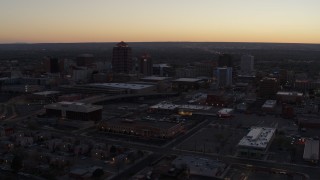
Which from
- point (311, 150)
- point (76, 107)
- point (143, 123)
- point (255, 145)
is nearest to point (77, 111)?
point (76, 107)

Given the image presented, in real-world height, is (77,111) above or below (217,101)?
above

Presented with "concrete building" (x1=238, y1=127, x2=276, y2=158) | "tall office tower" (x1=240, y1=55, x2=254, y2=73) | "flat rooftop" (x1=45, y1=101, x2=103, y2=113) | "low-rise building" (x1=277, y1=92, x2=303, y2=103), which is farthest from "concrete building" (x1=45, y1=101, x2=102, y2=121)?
"tall office tower" (x1=240, y1=55, x2=254, y2=73)

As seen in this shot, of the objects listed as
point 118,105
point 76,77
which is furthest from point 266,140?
point 76,77

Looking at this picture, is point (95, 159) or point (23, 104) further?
point (23, 104)

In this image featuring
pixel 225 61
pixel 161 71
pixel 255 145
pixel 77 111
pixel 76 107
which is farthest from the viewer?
pixel 161 71

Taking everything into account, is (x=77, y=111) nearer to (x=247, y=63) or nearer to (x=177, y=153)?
(x=177, y=153)

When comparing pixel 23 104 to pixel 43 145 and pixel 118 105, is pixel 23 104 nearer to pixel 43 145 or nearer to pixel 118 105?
pixel 118 105

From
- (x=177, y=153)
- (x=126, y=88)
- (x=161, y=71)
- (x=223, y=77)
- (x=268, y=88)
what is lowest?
(x=177, y=153)
